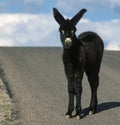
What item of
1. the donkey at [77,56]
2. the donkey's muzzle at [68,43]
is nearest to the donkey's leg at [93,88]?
the donkey at [77,56]

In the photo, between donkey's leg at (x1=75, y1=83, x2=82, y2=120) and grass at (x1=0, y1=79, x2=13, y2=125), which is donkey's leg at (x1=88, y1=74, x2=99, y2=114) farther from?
grass at (x1=0, y1=79, x2=13, y2=125)

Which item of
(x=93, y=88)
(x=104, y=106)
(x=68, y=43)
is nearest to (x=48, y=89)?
(x=104, y=106)

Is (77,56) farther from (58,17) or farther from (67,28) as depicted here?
(58,17)

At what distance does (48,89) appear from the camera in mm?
15367

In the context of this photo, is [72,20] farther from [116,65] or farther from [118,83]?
[116,65]

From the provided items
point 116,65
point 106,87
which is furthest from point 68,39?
point 116,65

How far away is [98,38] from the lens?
12.4 meters

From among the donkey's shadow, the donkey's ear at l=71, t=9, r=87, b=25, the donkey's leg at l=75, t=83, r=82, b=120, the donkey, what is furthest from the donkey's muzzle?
the donkey's shadow

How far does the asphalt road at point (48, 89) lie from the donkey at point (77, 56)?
1.52 ft

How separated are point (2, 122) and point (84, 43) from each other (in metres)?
2.47

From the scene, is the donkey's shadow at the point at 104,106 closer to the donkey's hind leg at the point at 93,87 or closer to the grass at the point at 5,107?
the donkey's hind leg at the point at 93,87

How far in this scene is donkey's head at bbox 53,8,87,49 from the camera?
10.8m

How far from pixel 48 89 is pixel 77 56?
4.12 meters

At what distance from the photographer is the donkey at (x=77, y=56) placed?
35.7ft
